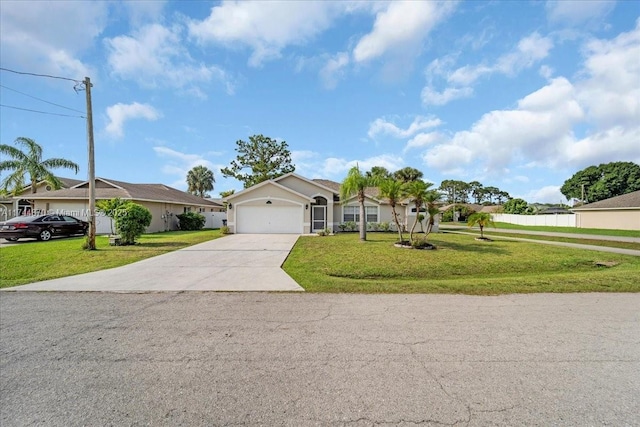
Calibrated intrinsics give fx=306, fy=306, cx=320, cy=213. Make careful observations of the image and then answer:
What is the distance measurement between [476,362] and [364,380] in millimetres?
1459

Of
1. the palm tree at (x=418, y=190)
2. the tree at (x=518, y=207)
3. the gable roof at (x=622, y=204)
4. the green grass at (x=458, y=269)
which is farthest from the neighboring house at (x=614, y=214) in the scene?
the palm tree at (x=418, y=190)

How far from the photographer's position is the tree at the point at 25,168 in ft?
84.3

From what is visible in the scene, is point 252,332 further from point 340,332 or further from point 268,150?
point 268,150

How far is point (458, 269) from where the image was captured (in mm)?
11391

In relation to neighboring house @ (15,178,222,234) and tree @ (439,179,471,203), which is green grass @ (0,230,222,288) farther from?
tree @ (439,179,471,203)

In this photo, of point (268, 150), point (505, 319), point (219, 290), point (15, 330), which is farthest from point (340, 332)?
point (268, 150)

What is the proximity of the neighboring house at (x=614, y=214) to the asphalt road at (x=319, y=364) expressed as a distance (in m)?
30.7

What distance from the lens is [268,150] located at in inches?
1806

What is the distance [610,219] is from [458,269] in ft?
96.1

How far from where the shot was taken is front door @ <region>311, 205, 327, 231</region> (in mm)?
24266

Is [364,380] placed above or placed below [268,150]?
below

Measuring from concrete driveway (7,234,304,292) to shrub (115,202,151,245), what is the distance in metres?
4.21

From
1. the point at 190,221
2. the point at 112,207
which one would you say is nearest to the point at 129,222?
the point at 112,207

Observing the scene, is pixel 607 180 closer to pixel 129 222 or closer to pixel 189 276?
pixel 189 276
